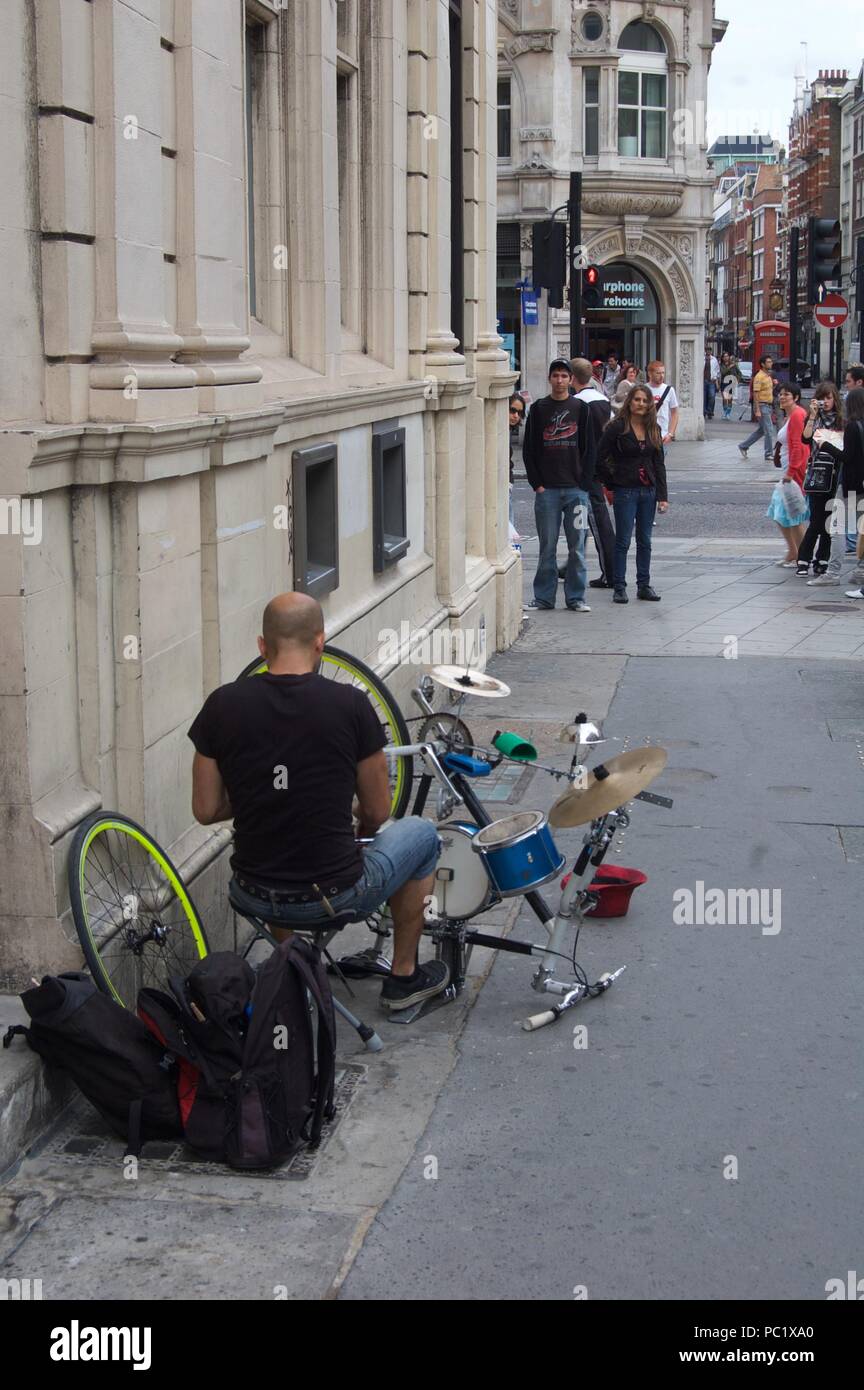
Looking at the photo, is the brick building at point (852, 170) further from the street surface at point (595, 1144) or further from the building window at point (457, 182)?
the street surface at point (595, 1144)

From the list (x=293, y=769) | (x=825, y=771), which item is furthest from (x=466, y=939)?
(x=825, y=771)

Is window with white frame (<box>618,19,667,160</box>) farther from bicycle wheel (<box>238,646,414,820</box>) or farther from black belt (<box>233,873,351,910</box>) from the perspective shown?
black belt (<box>233,873,351,910</box>)

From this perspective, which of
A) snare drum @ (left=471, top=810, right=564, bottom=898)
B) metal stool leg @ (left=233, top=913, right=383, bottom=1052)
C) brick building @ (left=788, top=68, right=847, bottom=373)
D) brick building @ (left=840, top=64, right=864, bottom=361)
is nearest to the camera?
metal stool leg @ (left=233, top=913, right=383, bottom=1052)

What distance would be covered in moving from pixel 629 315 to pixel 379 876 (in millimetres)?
40455

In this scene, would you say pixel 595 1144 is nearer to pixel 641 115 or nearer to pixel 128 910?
pixel 128 910

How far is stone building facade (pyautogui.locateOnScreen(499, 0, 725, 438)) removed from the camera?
39.9 m

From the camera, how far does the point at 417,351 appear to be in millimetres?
10625

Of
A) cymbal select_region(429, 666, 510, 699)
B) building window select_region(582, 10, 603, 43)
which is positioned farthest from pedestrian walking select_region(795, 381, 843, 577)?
building window select_region(582, 10, 603, 43)

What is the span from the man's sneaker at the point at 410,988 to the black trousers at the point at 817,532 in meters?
11.1

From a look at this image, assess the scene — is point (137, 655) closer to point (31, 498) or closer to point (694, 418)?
point (31, 498)

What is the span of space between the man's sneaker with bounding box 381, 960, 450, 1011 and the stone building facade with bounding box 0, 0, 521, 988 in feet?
2.46

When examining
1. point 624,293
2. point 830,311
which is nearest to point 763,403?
point 830,311

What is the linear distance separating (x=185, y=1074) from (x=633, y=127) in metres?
39.7

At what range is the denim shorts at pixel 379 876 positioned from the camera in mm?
5207
